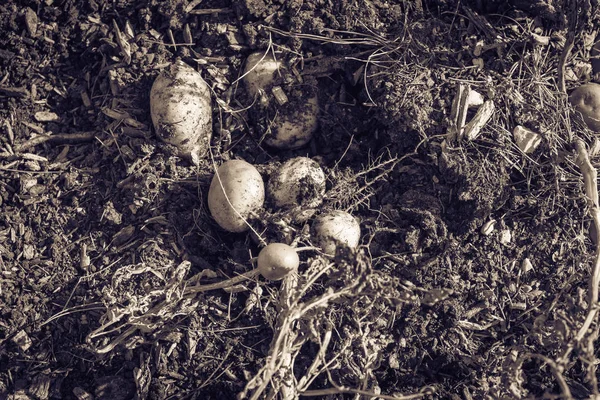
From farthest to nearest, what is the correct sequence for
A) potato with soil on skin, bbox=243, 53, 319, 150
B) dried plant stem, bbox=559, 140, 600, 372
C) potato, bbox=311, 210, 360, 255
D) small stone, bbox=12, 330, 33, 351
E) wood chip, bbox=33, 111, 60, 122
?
wood chip, bbox=33, 111, 60, 122 < potato with soil on skin, bbox=243, 53, 319, 150 < small stone, bbox=12, 330, 33, 351 < potato, bbox=311, 210, 360, 255 < dried plant stem, bbox=559, 140, 600, 372

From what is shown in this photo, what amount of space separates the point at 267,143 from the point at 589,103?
1.75 m

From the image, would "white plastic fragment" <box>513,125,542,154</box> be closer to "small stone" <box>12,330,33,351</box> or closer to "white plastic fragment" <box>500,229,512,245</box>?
"white plastic fragment" <box>500,229,512,245</box>

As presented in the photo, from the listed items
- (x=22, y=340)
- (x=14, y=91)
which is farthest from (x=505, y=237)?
(x=14, y=91)

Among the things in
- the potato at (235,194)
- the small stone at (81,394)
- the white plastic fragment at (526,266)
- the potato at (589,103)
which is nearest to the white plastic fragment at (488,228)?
the white plastic fragment at (526,266)

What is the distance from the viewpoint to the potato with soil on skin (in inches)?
120

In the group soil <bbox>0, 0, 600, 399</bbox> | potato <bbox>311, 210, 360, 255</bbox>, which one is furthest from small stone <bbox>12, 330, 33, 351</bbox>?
potato <bbox>311, 210, 360, 255</bbox>

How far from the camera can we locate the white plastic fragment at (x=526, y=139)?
2988mm

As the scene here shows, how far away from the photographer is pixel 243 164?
2900 millimetres

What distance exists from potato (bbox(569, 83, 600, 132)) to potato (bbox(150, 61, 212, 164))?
2.00m

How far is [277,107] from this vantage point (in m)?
3.05

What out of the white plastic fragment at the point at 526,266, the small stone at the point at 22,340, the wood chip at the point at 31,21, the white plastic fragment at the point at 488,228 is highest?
the wood chip at the point at 31,21

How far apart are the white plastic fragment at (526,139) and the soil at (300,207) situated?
0.05 metres

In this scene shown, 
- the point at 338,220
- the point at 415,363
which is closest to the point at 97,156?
the point at 338,220

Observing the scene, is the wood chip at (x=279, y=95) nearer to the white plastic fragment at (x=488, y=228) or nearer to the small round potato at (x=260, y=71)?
the small round potato at (x=260, y=71)
